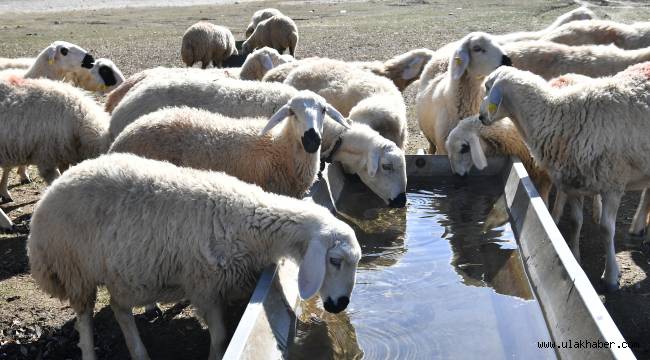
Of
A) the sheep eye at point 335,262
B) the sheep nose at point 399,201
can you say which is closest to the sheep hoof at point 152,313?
the sheep eye at point 335,262

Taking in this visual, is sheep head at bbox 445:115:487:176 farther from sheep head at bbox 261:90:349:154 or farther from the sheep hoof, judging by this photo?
the sheep hoof

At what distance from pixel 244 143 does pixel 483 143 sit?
2.76 meters

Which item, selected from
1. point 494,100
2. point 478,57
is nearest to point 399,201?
point 494,100

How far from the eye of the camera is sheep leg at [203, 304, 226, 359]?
4.46 metres

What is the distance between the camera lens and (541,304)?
4891 mm

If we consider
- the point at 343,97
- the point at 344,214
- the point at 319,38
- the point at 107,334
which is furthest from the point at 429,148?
the point at 319,38

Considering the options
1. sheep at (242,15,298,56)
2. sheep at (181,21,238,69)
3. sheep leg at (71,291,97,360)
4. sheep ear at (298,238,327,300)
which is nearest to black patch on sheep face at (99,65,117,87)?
sheep leg at (71,291,97,360)

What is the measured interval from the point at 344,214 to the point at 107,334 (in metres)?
2.68

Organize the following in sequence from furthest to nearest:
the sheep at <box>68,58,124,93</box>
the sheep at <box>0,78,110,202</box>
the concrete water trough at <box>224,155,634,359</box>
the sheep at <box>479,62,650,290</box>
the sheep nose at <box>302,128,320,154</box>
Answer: the sheep at <box>68,58,124,93</box> → the sheep at <box>0,78,110,202</box> → the sheep nose at <box>302,128,320,154</box> → the sheep at <box>479,62,650,290</box> → the concrete water trough at <box>224,155,634,359</box>

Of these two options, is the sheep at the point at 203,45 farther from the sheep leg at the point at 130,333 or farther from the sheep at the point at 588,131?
the sheep leg at the point at 130,333

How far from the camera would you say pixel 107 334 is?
17.1 feet

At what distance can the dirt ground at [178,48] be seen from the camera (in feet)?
17.0

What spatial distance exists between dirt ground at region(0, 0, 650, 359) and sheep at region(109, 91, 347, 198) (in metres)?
1.23

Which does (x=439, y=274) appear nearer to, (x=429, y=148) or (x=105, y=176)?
(x=105, y=176)
